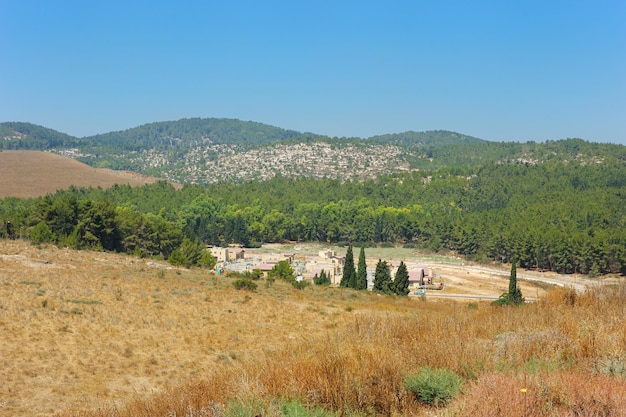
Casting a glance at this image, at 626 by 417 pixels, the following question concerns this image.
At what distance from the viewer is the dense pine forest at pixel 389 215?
4366 centimetres

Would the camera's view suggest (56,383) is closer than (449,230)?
Yes

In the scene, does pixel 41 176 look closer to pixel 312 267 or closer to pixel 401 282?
pixel 312 267

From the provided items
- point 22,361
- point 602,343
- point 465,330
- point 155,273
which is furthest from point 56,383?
point 155,273

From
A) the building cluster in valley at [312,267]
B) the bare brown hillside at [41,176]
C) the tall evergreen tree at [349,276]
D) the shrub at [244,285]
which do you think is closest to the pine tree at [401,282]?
the tall evergreen tree at [349,276]

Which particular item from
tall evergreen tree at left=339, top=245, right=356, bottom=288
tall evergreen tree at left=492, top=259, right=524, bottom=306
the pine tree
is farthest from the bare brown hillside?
tall evergreen tree at left=492, top=259, right=524, bottom=306

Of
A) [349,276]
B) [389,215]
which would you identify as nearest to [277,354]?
[349,276]

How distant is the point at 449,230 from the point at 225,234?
3914 cm

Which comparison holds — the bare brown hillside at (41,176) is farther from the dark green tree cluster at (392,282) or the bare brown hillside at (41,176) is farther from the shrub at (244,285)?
the shrub at (244,285)

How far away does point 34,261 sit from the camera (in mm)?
24266

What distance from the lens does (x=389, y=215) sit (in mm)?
102562

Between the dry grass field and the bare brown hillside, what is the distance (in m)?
103

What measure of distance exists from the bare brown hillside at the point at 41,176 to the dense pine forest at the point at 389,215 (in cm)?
1307

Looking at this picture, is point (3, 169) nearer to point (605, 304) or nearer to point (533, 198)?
point (533, 198)

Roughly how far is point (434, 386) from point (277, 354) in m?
2.78
